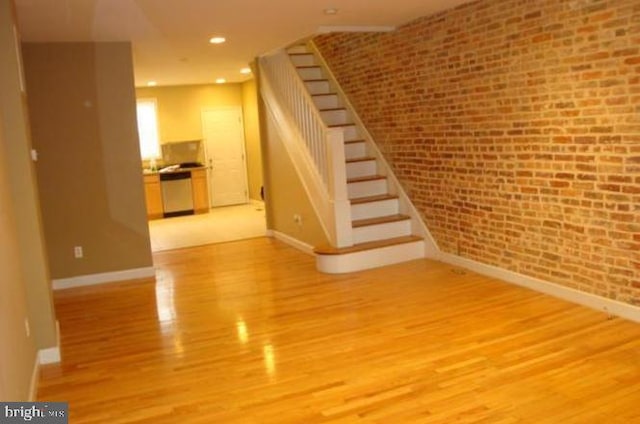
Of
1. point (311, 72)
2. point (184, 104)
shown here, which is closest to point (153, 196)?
point (184, 104)

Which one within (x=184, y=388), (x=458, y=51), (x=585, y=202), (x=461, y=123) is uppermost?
(x=458, y=51)

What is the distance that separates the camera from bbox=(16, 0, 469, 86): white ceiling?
4520mm

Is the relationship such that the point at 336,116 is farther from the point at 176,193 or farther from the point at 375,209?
the point at 176,193

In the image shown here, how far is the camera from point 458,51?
5332 mm

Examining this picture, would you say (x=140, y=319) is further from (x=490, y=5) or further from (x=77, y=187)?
(x=490, y=5)

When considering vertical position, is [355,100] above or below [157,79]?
below

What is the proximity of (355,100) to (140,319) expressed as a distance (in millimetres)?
3858

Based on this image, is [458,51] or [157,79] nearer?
[458,51]

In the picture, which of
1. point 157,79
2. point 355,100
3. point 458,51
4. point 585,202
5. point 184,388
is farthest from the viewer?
point 157,79

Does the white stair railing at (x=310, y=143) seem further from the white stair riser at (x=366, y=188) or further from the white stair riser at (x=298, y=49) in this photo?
the white stair riser at (x=298, y=49)

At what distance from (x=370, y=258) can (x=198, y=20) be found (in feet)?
9.39

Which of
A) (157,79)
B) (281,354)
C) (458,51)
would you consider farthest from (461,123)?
(157,79)

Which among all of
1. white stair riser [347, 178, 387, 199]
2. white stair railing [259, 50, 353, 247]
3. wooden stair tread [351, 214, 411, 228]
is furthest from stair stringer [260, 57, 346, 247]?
white stair riser [347, 178, 387, 199]

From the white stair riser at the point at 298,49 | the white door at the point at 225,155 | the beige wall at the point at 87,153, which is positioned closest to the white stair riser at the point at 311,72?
the white stair riser at the point at 298,49
